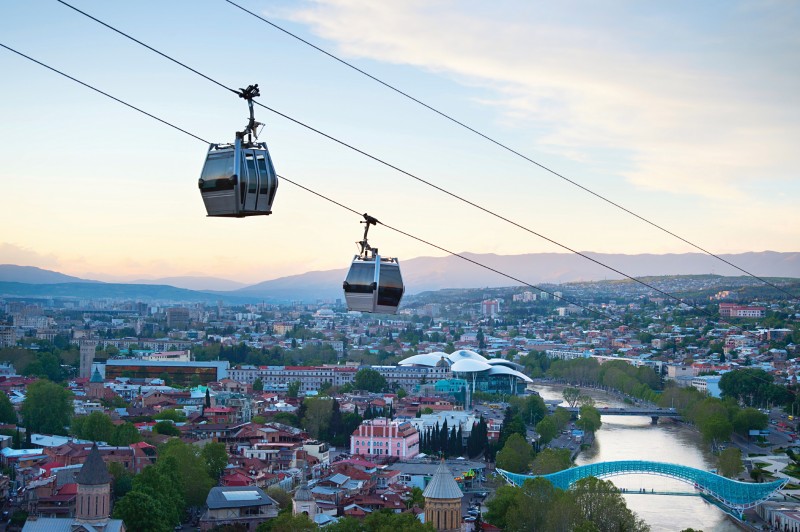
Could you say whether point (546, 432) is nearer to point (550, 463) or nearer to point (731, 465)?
point (731, 465)

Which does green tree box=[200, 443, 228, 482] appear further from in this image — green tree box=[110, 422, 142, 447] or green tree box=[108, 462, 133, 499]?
green tree box=[110, 422, 142, 447]

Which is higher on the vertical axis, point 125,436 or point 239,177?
point 239,177

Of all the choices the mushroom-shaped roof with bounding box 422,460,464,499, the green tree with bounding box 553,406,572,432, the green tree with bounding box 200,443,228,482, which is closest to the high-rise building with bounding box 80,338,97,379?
the green tree with bounding box 553,406,572,432

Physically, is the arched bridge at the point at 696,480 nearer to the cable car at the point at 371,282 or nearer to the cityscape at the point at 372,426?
the cityscape at the point at 372,426

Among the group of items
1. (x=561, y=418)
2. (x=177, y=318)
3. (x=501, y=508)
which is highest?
(x=177, y=318)

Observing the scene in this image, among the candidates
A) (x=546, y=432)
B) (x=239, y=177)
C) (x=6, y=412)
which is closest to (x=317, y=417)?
(x=546, y=432)

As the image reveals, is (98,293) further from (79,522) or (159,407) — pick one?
(79,522)
